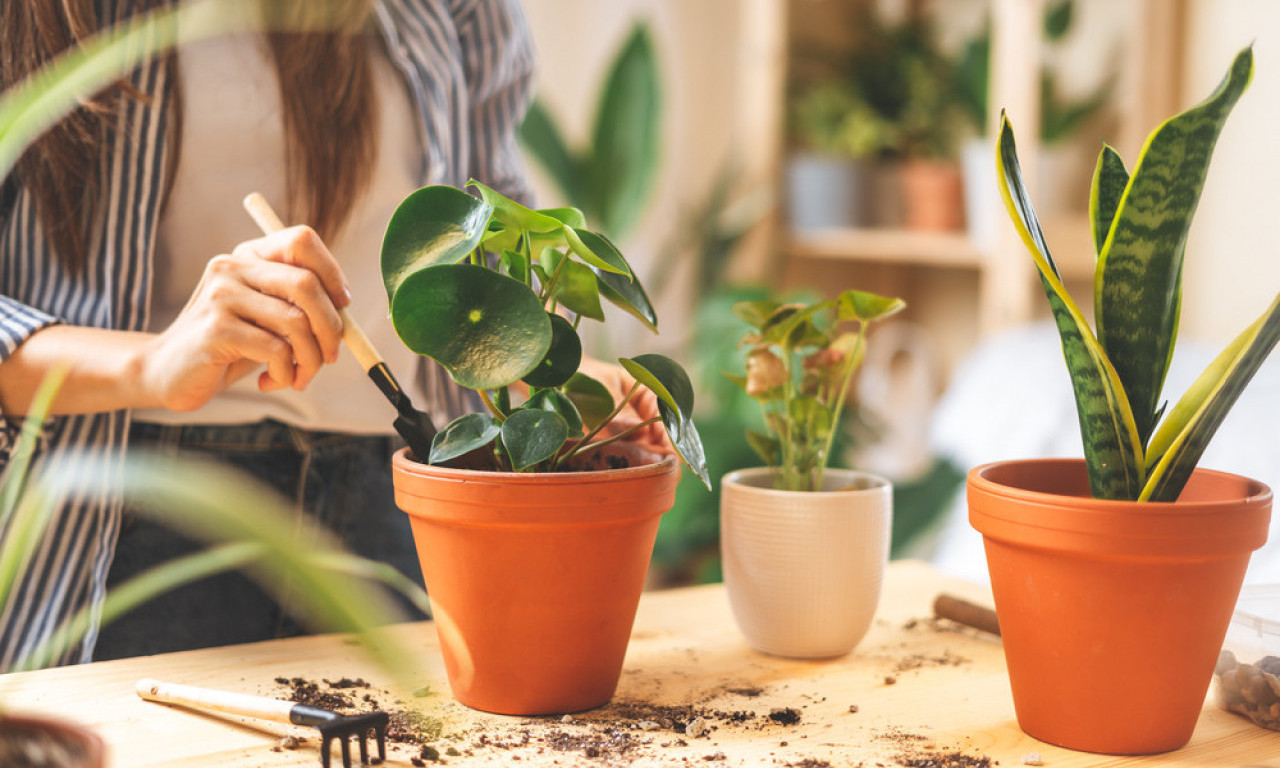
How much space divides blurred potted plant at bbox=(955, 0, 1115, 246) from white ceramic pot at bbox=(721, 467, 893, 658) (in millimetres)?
1514

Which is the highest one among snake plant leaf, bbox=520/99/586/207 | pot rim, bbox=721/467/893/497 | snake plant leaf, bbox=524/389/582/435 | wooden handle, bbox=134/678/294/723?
snake plant leaf, bbox=520/99/586/207

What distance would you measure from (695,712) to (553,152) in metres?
2.03

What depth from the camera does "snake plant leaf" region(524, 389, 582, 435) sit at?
711 mm

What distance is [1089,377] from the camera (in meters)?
0.67

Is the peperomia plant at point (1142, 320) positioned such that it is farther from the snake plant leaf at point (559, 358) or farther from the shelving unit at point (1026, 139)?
the shelving unit at point (1026, 139)

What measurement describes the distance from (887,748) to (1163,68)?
1743 millimetres

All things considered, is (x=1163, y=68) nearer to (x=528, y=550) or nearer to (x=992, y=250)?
(x=992, y=250)

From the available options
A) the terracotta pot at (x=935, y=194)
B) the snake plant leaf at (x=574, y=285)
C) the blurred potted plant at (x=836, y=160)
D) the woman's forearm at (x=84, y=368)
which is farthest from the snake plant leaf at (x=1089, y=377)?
the blurred potted plant at (x=836, y=160)

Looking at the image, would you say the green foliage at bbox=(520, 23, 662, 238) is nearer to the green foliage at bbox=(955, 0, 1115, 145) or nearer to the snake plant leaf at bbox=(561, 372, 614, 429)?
the green foliage at bbox=(955, 0, 1115, 145)

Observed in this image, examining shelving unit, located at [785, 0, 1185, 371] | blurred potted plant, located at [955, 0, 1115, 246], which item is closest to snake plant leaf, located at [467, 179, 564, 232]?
shelving unit, located at [785, 0, 1185, 371]

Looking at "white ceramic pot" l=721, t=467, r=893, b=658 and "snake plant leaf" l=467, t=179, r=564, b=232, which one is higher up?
"snake plant leaf" l=467, t=179, r=564, b=232

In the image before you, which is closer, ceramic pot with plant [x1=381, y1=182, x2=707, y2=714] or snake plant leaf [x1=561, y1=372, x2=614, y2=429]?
ceramic pot with plant [x1=381, y1=182, x2=707, y2=714]

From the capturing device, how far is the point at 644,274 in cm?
318

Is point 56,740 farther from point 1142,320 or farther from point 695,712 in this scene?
point 1142,320
